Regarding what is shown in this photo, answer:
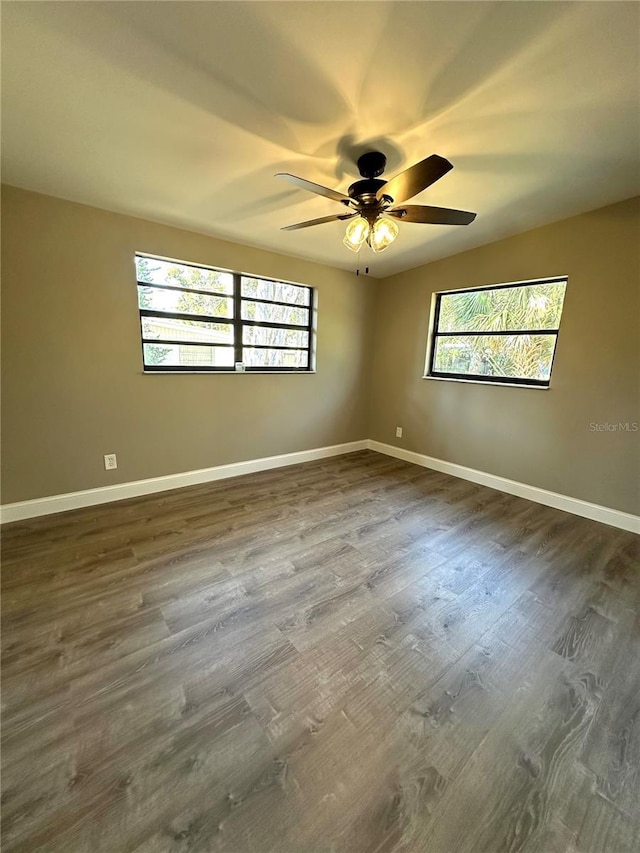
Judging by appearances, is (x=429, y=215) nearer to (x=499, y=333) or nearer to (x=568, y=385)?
(x=499, y=333)

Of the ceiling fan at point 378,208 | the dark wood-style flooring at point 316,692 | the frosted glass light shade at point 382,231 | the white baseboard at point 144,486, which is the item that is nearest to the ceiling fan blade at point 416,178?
the ceiling fan at point 378,208

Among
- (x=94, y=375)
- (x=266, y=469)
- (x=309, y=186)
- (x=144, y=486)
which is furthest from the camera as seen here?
(x=266, y=469)

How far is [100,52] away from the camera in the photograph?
1.33 metres

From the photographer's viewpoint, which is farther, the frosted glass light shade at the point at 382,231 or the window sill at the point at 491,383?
the window sill at the point at 491,383

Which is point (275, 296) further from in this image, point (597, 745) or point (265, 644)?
point (597, 745)

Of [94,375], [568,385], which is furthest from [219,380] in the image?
[568,385]

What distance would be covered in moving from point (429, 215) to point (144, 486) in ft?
10.2

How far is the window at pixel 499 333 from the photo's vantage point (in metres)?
3.04

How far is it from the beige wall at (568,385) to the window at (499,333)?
12cm

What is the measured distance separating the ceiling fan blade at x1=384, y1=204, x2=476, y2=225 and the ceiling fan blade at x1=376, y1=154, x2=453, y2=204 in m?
0.08

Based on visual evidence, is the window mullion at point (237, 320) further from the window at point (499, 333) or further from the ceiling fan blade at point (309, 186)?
the window at point (499, 333)

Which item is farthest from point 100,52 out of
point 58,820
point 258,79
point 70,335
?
point 58,820

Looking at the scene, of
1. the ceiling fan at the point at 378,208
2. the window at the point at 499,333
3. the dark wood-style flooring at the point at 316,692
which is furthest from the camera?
the window at the point at 499,333

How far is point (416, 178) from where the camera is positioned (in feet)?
5.28
